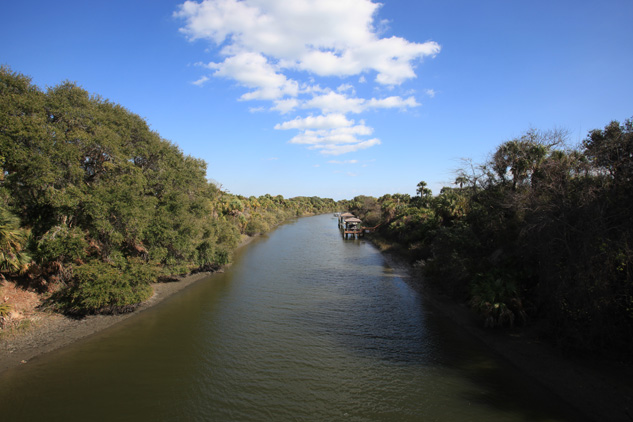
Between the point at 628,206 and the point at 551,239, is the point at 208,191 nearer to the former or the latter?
the point at 551,239

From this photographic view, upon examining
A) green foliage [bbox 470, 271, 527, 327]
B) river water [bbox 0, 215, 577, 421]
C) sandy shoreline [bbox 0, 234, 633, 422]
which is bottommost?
river water [bbox 0, 215, 577, 421]

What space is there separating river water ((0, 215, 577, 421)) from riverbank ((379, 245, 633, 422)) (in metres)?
0.50

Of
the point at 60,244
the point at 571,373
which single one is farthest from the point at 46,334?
the point at 571,373

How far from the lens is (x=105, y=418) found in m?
10.4

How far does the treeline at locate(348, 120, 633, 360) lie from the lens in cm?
1131

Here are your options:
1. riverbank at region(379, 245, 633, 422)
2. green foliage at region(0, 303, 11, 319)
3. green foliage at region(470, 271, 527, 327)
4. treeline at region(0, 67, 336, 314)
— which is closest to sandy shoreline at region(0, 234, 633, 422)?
riverbank at region(379, 245, 633, 422)

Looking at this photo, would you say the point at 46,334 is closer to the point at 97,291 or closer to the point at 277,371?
the point at 97,291

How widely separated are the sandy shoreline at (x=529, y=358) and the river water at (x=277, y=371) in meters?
0.53

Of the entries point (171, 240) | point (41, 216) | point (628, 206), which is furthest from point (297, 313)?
point (628, 206)

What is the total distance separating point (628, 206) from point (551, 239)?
2.61 m

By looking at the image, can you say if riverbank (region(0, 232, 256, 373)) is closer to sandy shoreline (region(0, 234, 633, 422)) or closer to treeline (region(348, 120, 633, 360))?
sandy shoreline (region(0, 234, 633, 422))

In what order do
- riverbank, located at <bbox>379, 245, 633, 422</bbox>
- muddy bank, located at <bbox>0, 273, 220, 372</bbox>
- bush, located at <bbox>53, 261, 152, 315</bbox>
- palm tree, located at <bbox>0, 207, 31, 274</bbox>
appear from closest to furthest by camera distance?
riverbank, located at <bbox>379, 245, 633, 422</bbox>
palm tree, located at <bbox>0, 207, 31, 274</bbox>
muddy bank, located at <bbox>0, 273, 220, 372</bbox>
bush, located at <bbox>53, 261, 152, 315</bbox>

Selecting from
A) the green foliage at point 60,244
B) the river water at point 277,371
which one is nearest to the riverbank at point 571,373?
the river water at point 277,371

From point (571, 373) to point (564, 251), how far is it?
15.5ft
